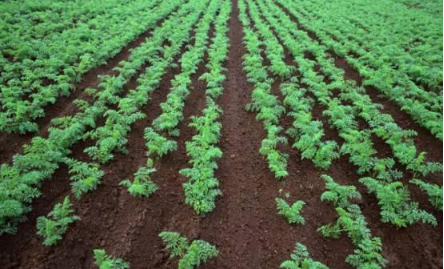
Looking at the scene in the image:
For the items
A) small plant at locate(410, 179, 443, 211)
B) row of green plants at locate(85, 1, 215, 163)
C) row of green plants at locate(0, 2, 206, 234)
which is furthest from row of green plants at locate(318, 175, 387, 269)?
row of green plants at locate(0, 2, 206, 234)

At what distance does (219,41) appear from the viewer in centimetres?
1819

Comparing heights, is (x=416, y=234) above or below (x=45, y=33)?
below

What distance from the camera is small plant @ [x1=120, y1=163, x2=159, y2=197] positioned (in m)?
7.56

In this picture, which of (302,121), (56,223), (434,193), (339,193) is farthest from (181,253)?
(434,193)

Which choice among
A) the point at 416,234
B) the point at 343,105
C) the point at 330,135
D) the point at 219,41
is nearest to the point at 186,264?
the point at 416,234

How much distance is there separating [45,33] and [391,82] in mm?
17043

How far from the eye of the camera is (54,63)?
1275cm

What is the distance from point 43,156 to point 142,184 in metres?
2.71

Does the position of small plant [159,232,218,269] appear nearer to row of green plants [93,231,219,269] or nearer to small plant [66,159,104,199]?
row of green plants [93,231,219,269]

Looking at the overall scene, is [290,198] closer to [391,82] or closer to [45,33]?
[391,82]

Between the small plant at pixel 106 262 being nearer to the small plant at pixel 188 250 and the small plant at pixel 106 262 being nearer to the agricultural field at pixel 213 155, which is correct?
the agricultural field at pixel 213 155

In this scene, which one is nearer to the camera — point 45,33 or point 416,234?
point 416,234

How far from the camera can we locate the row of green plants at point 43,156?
6.73 m

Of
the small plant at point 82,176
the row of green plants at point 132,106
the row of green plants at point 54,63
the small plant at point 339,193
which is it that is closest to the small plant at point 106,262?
the small plant at point 82,176
